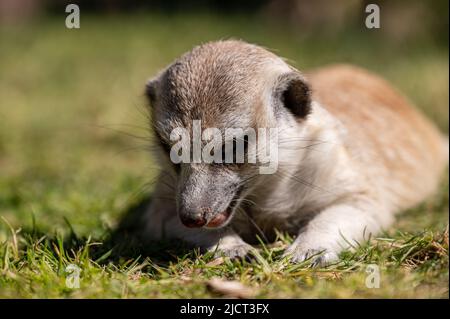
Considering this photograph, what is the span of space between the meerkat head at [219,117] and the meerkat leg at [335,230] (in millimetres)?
538

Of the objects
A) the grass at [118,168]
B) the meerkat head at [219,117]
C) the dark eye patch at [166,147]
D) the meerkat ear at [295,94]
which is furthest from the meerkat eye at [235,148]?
the grass at [118,168]

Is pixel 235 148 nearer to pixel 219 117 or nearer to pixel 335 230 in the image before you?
pixel 219 117

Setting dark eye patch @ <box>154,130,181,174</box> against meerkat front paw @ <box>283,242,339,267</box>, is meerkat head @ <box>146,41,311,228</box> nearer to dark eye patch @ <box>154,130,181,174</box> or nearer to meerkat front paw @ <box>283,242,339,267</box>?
dark eye patch @ <box>154,130,181,174</box>

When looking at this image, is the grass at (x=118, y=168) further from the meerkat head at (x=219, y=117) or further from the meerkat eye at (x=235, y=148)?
the meerkat eye at (x=235, y=148)

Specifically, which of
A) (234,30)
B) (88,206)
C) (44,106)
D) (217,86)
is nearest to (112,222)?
(88,206)

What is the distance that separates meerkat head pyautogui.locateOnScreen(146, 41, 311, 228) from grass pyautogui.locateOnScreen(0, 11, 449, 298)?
1.50ft

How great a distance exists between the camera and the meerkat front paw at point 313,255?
428 cm

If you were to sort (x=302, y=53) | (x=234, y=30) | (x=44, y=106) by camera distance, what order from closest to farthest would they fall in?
(x=44, y=106)
(x=302, y=53)
(x=234, y=30)

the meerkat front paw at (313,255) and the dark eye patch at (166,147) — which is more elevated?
the dark eye patch at (166,147)

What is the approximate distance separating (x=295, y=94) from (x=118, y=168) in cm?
347

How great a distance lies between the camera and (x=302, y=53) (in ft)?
42.8

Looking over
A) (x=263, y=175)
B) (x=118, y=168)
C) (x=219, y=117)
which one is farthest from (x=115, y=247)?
(x=118, y=168)
